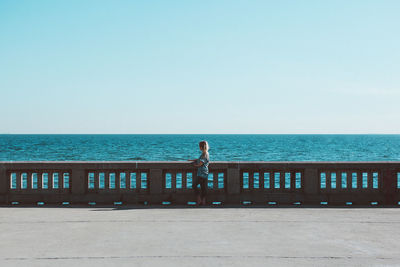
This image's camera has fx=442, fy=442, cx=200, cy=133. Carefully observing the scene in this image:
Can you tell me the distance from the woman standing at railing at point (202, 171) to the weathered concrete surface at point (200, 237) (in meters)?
0.84

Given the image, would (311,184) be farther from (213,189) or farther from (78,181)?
(78,181)

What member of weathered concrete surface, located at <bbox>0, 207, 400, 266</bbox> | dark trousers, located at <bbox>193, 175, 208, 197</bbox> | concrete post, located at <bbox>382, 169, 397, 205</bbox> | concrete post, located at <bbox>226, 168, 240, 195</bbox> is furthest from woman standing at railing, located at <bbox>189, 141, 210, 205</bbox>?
concrete post, located at <bbox>382, 169, 397, 205</bbox>

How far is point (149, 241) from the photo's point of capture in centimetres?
611

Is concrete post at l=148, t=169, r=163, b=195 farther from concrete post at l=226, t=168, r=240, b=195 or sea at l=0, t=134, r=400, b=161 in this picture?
sea at l=0, t=134, r=400, b=161

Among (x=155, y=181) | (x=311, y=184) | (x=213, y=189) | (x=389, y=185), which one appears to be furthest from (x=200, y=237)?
(x=389, y=185)

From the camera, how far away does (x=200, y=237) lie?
6.36 m

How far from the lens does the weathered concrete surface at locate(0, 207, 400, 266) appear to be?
519 centimetres

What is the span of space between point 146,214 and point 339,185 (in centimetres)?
453

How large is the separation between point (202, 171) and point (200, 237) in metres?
3.39

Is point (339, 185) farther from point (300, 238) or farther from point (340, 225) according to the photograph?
point (300, 238)

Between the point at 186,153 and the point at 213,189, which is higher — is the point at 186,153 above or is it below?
below

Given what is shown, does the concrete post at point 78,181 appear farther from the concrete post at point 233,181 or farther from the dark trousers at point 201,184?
the concrete post at point 233,181

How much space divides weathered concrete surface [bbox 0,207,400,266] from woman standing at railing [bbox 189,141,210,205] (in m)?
0.84

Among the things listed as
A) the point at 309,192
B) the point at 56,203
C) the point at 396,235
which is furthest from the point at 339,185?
the point at 56,203
